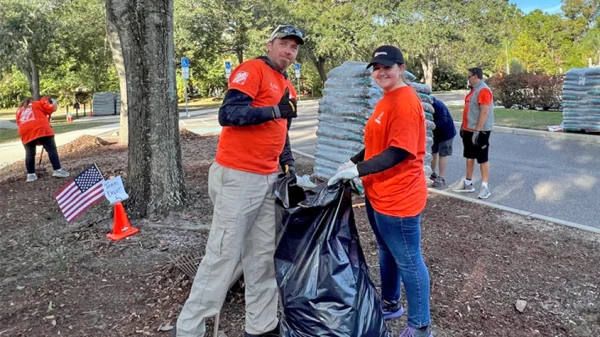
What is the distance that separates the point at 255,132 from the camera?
252 cm

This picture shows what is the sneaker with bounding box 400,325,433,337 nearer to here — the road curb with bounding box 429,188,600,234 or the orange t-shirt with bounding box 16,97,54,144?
the road curb with bounding box 429,188,600,234

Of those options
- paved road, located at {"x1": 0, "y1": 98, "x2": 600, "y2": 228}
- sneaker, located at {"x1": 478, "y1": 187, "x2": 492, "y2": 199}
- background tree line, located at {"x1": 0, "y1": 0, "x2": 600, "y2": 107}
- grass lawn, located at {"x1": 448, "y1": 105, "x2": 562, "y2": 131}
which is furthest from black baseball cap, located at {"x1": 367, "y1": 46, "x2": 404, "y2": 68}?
background tree line, located at {"x1": 0, "y1": 0, "x2": 600, "y2": 107}

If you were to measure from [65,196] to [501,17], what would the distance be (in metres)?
37.3

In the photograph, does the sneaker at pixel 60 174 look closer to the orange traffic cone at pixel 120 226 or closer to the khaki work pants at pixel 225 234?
the orange traffic cone at pixel 120 226

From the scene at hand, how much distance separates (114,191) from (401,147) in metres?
3.10

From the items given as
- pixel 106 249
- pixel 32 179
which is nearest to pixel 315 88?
pixel 32 179

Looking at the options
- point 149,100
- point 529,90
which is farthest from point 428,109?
point 529,90

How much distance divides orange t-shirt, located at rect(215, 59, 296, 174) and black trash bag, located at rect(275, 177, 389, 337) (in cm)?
33

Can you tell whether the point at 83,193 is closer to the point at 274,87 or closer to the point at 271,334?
the point at 271,334

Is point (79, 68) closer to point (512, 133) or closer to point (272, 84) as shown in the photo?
point (512, 133)

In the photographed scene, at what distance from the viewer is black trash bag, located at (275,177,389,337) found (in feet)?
7.45

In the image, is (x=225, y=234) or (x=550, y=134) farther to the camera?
(x=550, y=134)

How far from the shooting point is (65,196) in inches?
179

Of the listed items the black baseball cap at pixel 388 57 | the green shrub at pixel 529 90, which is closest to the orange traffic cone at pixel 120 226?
the black baseball cap at pixel 388 57
